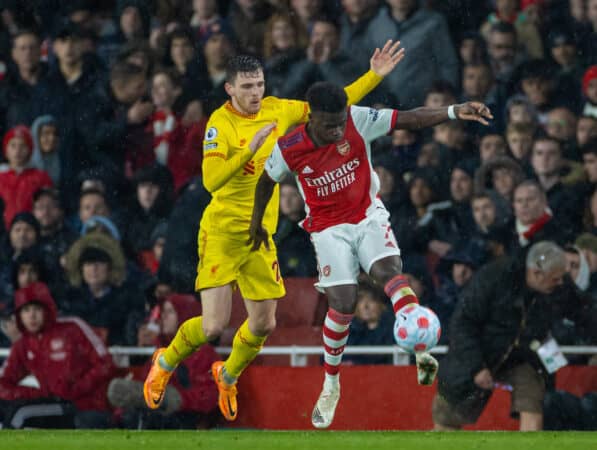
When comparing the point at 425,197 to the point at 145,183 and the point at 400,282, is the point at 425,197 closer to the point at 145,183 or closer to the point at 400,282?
the point at 145,183

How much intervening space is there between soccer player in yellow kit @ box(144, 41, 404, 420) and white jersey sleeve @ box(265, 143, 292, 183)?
0.52m

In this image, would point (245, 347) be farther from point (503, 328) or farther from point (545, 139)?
point (545, 139)

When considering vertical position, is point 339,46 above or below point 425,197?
above

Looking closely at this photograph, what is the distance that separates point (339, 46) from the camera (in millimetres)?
15758

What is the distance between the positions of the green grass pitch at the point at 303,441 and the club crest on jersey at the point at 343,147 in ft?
6.43

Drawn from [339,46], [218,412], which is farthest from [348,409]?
[339,46]

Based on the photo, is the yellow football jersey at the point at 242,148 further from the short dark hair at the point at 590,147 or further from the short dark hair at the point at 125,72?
the short dark hair at the point at 125,72

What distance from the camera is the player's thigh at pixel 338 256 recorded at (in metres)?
10.2

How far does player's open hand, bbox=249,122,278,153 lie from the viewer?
10.1 meters

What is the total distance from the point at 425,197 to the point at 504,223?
37.7 inches

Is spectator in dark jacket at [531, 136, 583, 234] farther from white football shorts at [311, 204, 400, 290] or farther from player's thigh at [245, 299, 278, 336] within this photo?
white football shorts at [311, 204, 400, 290]

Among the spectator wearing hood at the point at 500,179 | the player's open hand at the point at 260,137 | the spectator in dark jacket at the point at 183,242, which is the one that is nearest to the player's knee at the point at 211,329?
the player's open hand at the point at 260,137

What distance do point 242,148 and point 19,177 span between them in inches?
226

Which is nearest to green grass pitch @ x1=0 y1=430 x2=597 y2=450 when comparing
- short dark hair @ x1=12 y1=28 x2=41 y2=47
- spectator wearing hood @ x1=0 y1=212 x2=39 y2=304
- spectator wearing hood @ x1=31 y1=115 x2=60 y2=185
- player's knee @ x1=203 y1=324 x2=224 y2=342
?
player's knee @ x1=203 y1=324 x2=224 y2=342
